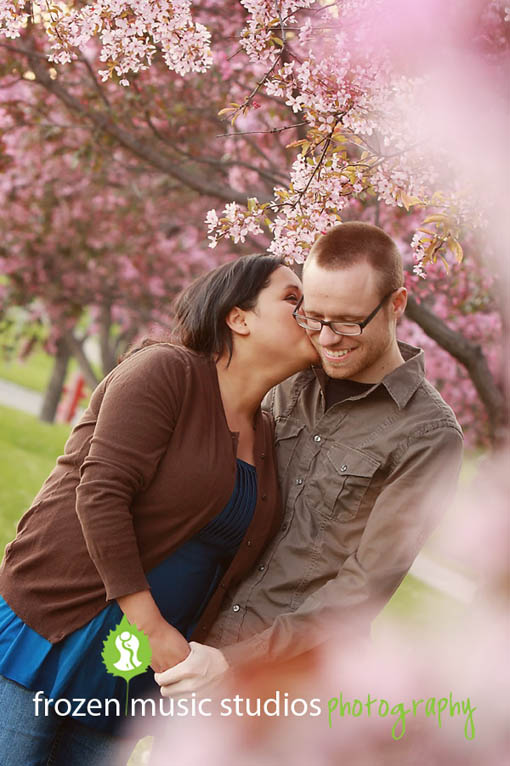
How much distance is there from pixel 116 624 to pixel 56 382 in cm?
1380

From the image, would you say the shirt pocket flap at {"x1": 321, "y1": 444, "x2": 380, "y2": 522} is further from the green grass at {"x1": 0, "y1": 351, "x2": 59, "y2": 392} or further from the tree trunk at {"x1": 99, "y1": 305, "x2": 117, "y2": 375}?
the green grass at {"x1": 0, "y1": 351, "x2": 59, "y2": 392}

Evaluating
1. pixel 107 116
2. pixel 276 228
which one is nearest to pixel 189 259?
pixel 107 116

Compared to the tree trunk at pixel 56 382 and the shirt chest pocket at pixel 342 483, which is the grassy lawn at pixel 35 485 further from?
the shirt chest pocket at pixel 342 483

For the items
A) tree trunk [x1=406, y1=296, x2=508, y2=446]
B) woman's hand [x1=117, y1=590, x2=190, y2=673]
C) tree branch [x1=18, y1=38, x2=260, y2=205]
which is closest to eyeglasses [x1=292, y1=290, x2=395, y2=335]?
woman's hand [x1=117, y1=590, x2=190, y2=673]

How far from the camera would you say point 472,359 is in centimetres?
525

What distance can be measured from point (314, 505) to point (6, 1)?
1.78 meters

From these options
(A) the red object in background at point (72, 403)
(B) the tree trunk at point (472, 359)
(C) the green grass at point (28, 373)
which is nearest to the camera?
(B) the tree trunk at point (472, 359)

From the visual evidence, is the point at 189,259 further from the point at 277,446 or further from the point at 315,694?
the point at 315,694

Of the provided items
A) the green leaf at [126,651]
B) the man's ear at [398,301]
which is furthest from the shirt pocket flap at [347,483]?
the green leaf at [126,651]

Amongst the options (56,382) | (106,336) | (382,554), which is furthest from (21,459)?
(382,554)

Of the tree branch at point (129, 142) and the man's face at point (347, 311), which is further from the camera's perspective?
the tree branch at point (129, 142)

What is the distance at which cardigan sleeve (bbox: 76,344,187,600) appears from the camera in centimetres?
221

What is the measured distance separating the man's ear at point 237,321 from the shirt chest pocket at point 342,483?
46 cm

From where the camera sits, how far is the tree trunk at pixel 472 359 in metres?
4.95
